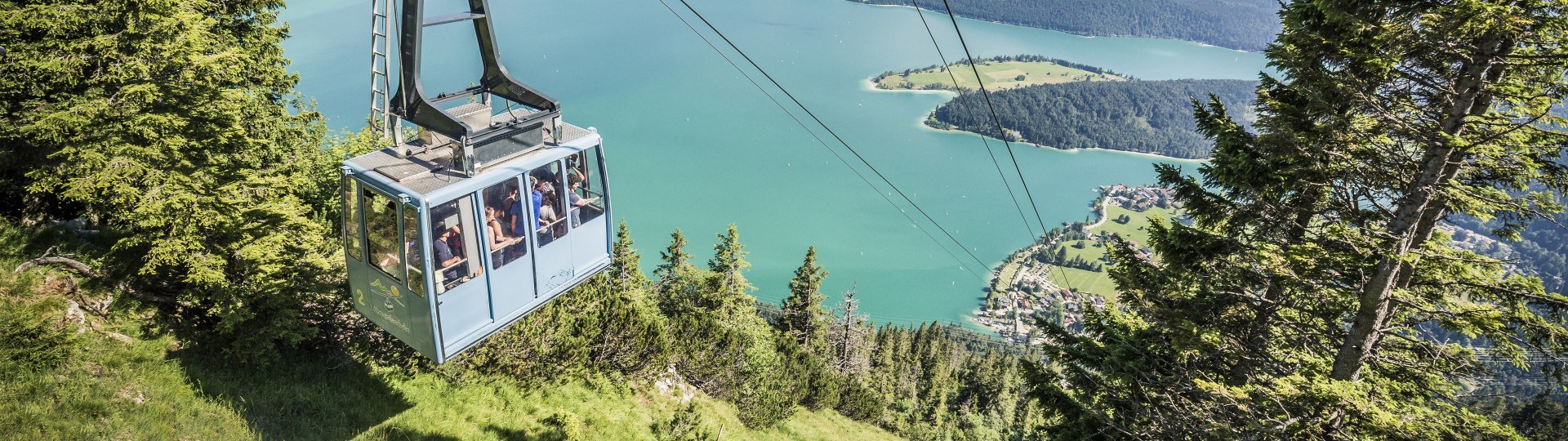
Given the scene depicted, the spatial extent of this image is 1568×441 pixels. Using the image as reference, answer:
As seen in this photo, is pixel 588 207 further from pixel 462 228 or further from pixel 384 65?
pixel 384 65

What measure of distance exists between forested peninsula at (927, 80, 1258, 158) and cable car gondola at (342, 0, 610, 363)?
4777 inches

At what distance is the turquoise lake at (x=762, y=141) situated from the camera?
78625mm

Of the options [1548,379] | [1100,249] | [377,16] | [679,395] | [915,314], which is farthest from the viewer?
[1100,249]

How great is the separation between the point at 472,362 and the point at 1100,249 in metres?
104

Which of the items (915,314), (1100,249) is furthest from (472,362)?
(1100,249)

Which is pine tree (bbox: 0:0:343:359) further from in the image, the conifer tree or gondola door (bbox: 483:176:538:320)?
the conifer tree

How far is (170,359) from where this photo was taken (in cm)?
845

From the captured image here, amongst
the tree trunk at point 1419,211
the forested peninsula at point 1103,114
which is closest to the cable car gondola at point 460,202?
the tree trunk at point 1419,211

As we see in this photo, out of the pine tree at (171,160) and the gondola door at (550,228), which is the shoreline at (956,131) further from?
the gondola door at (550,228)

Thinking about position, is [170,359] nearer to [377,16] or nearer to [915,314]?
[377,16]

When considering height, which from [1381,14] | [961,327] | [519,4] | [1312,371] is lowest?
[961,327]

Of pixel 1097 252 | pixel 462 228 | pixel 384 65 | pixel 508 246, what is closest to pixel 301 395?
pixel 508 246

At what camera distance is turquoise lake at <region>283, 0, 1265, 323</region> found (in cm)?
7862

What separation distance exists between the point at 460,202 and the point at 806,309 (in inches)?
912
